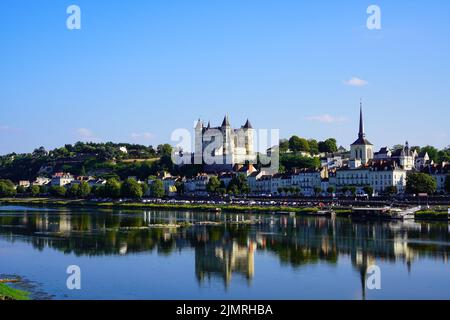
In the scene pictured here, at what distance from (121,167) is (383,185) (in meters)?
62.6

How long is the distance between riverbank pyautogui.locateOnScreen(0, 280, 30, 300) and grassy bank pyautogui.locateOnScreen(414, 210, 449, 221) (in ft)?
101

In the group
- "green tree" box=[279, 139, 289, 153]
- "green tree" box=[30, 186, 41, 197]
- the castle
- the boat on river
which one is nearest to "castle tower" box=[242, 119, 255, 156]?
the castle

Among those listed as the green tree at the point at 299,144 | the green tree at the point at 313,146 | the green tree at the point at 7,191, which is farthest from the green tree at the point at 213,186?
the green tree at the point at 7,191

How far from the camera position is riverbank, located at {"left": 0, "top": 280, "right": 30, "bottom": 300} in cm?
1701

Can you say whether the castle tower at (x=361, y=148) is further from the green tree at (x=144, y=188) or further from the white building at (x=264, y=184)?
the green tree at (x=144, y=188)

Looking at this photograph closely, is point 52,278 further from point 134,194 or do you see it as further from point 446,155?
point 446,155

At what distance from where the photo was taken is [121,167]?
117 m

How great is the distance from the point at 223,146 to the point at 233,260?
3059 inches

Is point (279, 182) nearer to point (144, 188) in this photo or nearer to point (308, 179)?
point (308, 179)

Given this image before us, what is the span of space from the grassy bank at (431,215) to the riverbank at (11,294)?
1213 inches

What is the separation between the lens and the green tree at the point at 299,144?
10425 centimetres

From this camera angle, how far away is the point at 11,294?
1786cm
